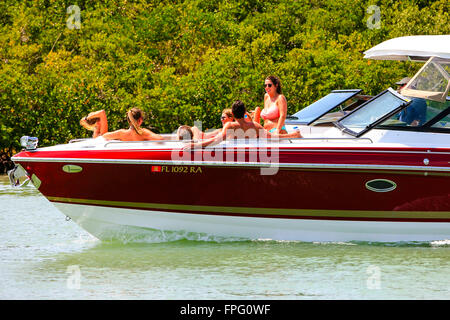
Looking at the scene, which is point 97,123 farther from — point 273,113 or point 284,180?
point 284,180

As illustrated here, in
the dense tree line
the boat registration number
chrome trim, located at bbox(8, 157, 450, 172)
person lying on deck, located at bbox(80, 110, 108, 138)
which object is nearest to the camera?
chrome trim, located at bbox(8, 157, 450, 172)

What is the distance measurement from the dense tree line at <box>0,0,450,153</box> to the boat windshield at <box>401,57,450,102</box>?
13.0 meters

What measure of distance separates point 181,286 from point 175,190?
1.87 meters

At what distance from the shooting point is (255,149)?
9039 mm

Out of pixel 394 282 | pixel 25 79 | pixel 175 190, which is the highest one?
pixel 25 79

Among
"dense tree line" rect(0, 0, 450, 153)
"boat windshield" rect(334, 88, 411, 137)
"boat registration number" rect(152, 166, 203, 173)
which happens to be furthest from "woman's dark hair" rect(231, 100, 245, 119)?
"dense tree line" rect(0, 0, 450, 153)

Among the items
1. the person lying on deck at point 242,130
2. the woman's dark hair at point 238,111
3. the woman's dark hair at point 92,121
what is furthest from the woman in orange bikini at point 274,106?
the woman's dark hair at point 92,121

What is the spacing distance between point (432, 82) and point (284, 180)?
203 centimetres

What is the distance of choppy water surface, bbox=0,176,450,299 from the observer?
7.37 metres

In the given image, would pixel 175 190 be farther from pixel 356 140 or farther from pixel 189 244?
pixel 356 140

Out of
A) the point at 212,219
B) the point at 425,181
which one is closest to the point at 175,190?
the point at 212,219

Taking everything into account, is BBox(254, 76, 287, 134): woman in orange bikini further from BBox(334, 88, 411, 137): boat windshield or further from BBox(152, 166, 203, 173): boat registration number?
BBox(152, 166, 203, 173): boat registration number

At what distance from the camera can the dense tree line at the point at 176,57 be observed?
21922mm

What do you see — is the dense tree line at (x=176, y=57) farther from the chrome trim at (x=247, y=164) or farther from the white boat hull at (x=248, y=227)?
the chrome trim at (x=247, y=164)
